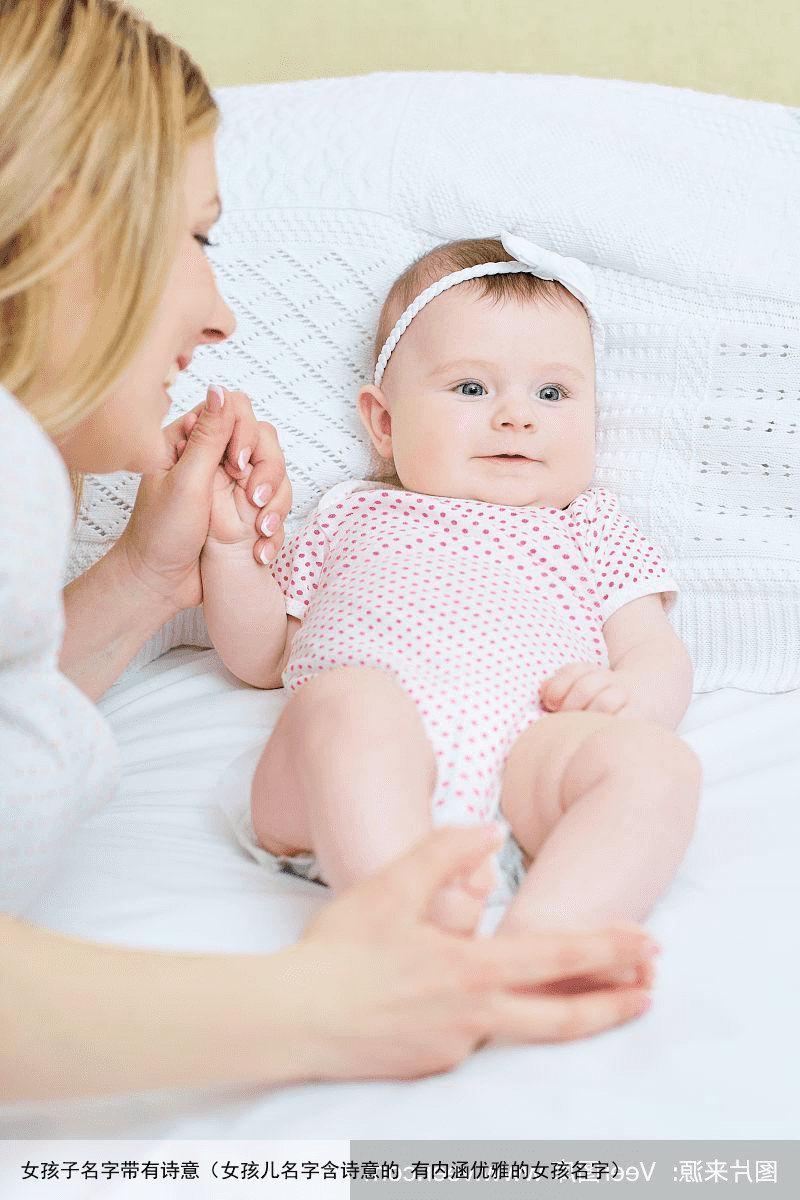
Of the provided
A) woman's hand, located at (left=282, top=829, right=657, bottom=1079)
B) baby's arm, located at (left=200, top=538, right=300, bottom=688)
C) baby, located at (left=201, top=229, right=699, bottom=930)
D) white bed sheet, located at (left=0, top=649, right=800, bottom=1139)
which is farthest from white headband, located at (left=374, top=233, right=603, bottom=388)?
woman's hand, located at (left=282, top=829, right=657, bottom=1079)

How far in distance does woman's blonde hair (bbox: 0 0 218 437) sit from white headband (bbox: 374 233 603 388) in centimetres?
44

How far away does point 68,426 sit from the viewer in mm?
755

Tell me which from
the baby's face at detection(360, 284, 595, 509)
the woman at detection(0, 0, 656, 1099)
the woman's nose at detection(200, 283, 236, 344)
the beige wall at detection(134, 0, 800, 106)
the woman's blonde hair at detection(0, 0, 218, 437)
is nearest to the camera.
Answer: the woman at detection(0, 0, 656, 1099)

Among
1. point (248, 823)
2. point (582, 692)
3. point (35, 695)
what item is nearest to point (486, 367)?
point (582, 692)

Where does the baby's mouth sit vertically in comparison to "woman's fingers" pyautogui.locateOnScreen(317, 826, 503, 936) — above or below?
above

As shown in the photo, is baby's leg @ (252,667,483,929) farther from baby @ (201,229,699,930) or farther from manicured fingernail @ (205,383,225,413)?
manicured fingernail @ (205,383,225,413)

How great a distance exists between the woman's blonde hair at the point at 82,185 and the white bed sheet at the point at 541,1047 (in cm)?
33

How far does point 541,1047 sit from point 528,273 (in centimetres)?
81

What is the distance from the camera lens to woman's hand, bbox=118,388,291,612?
1089 millimetres

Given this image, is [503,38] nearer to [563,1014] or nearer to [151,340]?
[151,340]

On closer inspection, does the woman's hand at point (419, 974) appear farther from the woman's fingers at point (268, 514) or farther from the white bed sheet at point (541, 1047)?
the woman's fingers at point (268, 514)

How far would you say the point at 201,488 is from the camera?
3.59ft

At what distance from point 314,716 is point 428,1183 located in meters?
0.35

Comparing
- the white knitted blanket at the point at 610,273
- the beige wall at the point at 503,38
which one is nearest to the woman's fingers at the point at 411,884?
the white knitted blanket at the point at 610,273
